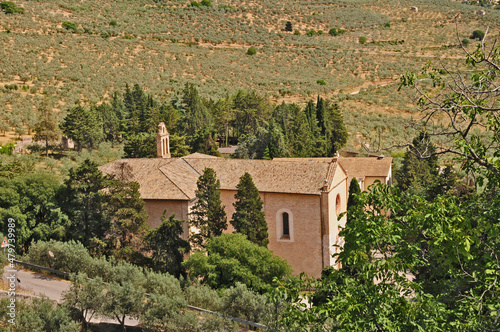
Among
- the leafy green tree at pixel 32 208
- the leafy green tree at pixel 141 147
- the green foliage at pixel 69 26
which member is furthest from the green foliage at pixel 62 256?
the green foliage at pixel 69 26

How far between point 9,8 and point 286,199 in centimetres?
7567

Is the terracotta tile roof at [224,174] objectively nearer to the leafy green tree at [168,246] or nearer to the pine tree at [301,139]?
the leafy green tree at [168,246]

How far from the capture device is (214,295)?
2414cm

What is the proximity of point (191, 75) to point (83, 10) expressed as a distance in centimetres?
3375

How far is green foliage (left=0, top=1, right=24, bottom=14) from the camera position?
282 ft

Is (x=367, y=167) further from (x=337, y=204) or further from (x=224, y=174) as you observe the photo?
(x=224, y=174)

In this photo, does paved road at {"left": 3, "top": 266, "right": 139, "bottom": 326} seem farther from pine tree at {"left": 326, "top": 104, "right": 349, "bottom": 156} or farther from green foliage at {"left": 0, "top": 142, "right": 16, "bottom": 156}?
pine tree at {"left": 326, "top": 104, "right": 349, "bottom": 156}

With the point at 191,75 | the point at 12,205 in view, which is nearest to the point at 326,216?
the point at 12,205

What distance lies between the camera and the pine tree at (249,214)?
2902 cm

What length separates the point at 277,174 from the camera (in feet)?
107

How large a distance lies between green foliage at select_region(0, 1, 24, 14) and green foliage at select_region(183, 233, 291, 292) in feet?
253

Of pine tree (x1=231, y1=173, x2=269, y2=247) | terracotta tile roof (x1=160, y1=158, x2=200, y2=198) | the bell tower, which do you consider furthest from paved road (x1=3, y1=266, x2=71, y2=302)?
the bell tower

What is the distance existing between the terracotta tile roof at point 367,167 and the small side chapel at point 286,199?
34.0ft

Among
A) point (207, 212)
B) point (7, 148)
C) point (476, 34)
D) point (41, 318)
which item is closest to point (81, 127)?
point (7, 148)
